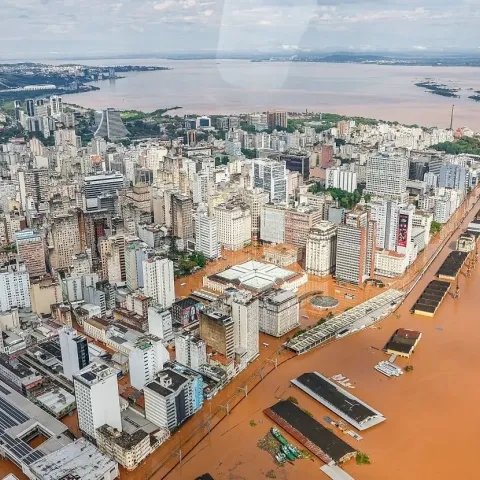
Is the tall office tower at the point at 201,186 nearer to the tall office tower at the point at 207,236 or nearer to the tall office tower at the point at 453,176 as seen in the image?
the tall office tower at the point at 207,236

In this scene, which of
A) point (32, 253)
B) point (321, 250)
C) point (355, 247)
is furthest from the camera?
point (321, 250)

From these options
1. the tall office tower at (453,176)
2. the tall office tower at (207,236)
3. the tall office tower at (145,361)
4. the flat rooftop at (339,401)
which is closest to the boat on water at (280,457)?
the flat rooftop at (339,401)

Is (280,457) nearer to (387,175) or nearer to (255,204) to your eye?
(255,204)

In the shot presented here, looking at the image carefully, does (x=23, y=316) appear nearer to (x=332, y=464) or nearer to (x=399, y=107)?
(x=332, y=464)

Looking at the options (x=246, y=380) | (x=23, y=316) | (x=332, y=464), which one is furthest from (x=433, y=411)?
(x=23, y=316)

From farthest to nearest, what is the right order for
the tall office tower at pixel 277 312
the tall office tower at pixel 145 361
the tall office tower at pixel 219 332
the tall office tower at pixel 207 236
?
1. the tall office tower at pixel 207 236
2. the tall office tower at pixel 277 312
3. the tall office tower at pixel 219 332
4. the tall office tower at pixel 145 361

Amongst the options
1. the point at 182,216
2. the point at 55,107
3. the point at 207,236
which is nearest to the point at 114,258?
the point at 207,236
